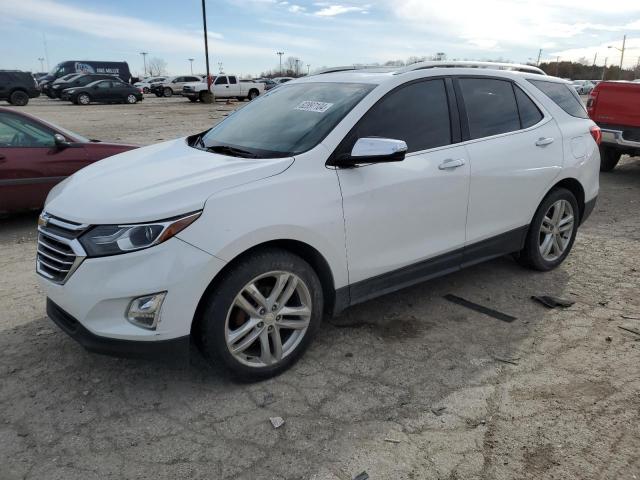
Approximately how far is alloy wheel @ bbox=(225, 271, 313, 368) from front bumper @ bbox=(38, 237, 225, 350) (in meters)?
0.27

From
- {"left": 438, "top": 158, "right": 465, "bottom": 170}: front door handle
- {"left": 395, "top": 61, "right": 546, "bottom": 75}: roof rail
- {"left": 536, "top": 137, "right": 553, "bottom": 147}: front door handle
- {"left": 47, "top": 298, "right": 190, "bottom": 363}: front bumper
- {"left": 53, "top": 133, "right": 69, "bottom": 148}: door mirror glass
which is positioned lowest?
{"left": 47, "top": 298, "right": 190, "bottom": 363}: front bumper

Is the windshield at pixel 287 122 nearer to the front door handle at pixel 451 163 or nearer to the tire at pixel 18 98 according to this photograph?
the front door handle at pixel 451 163

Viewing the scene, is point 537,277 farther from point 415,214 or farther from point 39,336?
point 39,336

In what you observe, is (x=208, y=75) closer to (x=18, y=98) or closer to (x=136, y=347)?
(x=18, y=98)

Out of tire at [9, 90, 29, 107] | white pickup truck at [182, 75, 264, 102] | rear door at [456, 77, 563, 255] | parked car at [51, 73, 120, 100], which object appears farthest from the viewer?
white pickup truck at [182, 75, 264, 102]

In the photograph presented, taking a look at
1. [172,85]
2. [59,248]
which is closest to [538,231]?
[59,248]

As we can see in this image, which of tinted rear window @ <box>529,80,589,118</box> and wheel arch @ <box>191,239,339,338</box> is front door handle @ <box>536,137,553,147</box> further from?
wheel arch @ <box>191,239,339,338</box>

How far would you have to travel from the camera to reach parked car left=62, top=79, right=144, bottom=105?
30.8 m

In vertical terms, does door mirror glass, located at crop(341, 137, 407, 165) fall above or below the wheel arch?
above

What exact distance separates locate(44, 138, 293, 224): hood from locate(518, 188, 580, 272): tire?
2.57 meters

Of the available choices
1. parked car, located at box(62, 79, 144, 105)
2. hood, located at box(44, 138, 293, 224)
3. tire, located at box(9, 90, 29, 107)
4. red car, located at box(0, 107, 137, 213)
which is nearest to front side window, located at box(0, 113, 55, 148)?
red car, located at box(0, 107, 137, 213)

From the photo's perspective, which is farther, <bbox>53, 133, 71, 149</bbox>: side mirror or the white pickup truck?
the white pickup truck

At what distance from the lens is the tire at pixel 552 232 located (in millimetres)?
4566

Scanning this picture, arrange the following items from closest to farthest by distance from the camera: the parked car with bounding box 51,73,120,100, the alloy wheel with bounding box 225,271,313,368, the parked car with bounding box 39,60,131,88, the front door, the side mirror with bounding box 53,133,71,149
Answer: the alloy wheel with bounding box 225,271,313,368, the front door, the side mirror with bounding box 53,133,71,149, the parked car with bounding box 51,73,120,100, the parked car with bounding box 39,60,131,88
